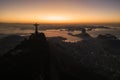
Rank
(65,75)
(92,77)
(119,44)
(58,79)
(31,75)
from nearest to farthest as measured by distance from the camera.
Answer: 1. (31,75)
2. (58,79)
3. (65,75)
4. (92,77)
5. (119,44)

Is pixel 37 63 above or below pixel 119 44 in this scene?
above

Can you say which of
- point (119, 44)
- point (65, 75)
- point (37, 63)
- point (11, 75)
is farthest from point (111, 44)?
point (11, 75)

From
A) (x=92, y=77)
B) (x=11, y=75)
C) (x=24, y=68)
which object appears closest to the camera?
(x=11, y=75)

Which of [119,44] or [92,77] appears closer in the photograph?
[92,77]

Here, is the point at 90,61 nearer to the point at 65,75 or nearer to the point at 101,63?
the point at 101,63

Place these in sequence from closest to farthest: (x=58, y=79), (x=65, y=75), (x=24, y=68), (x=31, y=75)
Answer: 1. (x=31, y=75)
2. (x=24, y=68)
3. (x=58, y=79)
4. (x=65, y=75)

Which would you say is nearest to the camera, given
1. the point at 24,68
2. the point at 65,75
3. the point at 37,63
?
the point at 24,68

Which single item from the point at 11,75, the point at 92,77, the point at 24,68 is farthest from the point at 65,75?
the point at 11,75

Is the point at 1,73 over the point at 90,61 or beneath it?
over

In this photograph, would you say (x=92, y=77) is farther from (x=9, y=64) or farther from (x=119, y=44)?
(x=119, y=44)
